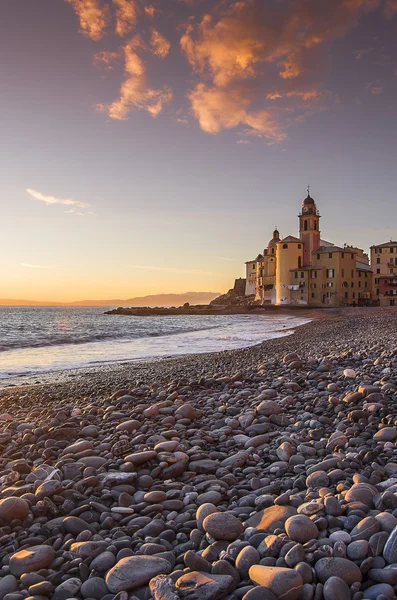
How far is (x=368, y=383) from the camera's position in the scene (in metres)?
5.71

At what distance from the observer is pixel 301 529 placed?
2365 millimetres

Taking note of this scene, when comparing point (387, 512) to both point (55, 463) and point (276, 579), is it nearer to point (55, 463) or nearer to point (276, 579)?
point (276, 579)

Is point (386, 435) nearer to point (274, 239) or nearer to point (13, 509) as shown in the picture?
point (13, 509)

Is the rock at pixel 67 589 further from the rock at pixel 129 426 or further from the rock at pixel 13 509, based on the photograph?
the rock at pixel 129 426

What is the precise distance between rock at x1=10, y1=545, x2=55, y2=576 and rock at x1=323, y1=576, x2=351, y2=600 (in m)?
1.61

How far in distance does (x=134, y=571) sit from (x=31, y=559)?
69cm

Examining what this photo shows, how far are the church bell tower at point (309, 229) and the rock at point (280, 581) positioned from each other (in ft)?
230

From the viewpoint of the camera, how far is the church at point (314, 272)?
65.8 meters

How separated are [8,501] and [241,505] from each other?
1.72 m

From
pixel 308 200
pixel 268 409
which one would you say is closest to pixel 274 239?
pixel 308 200

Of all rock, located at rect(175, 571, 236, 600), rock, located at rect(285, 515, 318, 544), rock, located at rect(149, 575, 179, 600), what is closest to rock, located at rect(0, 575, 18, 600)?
rock, located at rect(149, 575, 179, 600)

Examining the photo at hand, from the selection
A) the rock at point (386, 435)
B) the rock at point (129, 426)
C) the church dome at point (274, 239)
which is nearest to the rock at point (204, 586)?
the rock at point (386, 435)

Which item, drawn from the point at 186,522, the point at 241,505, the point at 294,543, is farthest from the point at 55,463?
the point at 294,543

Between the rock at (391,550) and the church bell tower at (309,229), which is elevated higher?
the church bell tower at (309,229)
